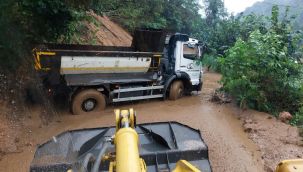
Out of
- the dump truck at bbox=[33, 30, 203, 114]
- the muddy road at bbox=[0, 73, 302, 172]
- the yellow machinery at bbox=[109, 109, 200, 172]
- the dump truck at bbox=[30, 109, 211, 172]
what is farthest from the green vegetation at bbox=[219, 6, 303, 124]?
the yellow machinery at bbox=[109, 109, 200, 172]

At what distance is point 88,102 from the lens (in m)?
10.1

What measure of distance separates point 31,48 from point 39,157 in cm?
541

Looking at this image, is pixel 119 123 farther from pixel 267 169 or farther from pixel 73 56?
pixel 73 56

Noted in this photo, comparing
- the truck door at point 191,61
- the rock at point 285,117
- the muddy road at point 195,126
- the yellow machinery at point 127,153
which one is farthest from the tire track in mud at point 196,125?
the yellow machinery at point 127,153

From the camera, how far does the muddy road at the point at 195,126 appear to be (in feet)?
24.3

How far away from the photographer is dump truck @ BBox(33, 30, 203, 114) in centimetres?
920

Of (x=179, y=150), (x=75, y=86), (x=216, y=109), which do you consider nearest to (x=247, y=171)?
(x=179, y=150)

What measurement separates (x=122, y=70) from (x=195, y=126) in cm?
278

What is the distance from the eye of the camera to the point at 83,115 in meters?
9.99

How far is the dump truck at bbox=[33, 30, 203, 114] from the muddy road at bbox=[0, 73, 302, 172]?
1.56 ft

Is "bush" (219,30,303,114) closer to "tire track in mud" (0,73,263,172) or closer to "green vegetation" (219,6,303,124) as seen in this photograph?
"green vegetation" (219,6,303,124)

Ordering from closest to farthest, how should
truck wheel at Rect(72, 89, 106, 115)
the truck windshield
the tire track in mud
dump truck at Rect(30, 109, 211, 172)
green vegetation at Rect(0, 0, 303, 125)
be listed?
dump truck at Rect(30, 109, 211, 172) → the tire track in mud → green vegetation at Rect(0, 0, 303, 125) → truck wheel at Rect(72, 89, 106, 115) → the truck windshield

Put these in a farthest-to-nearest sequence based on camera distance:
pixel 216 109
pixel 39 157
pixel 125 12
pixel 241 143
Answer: pixel 125 12 → pixel 216 109 → pixel 241 143 → pixel 39 157

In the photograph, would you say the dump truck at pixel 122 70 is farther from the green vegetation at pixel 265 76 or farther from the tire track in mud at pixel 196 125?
the green vegetation at pixel 265 76
